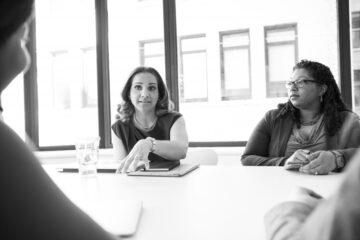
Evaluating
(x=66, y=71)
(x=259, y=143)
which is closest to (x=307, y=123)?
(x=259, y=143)

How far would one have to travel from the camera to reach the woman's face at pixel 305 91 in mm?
2164

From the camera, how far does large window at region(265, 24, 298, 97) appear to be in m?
3.42

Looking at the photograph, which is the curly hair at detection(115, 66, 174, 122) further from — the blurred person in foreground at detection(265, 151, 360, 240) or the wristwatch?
the blurred person in foreground at detection(265, 151, 360, 240)

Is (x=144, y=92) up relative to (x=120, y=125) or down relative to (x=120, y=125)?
up

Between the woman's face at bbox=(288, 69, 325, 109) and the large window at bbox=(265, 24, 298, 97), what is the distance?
1.23m

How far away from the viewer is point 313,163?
4.67 ft

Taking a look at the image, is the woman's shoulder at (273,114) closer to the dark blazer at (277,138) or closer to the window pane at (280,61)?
the dark blazer at (277,138)

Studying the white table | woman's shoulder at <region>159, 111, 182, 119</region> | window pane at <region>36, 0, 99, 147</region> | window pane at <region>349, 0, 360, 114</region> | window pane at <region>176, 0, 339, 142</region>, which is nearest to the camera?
the white table

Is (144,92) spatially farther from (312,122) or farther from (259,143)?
(312,122)

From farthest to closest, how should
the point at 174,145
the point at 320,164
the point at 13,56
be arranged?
the point at 174,145, the point at 320,164, the point at 13,56

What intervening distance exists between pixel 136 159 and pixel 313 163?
2.63 ft

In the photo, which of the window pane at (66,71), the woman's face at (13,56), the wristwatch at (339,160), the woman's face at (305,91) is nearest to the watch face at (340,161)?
the wristwatch at (339,160)

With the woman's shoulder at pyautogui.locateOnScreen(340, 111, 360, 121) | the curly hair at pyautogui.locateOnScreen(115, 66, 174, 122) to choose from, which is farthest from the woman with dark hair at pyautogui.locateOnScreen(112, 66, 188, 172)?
the woman's shoulder at pyautogui.locateOnScreen(340, 111, 360, 121)

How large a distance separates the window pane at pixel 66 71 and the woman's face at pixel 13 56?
3721 mm
